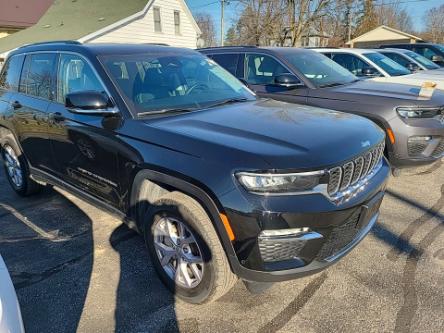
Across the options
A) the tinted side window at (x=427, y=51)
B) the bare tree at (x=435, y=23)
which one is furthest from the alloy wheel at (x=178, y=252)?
the bare tree at (x=435, y=23)

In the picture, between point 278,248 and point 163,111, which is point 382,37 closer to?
point 163,111

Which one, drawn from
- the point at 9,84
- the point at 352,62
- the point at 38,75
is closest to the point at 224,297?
the point at 38,75

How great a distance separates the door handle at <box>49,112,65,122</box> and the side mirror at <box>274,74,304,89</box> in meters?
3.02

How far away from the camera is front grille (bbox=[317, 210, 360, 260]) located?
2.46 metres

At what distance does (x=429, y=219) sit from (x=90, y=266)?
3436 mm

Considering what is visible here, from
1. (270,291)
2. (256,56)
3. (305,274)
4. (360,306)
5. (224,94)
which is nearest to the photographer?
(305,274)

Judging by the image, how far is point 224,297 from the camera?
9.64ft

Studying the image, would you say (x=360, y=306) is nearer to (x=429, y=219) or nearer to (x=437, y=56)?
(x=429, y=219)

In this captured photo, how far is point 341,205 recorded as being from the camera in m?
2.43

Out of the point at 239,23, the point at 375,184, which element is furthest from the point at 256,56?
the point at 239,23

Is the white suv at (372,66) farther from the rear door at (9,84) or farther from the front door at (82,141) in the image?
the rear door at (9,84)

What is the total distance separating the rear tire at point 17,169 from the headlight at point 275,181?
134 inches

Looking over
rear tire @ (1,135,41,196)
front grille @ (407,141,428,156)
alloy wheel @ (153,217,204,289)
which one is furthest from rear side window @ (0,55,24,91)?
front grille @ (407,141,428,156)

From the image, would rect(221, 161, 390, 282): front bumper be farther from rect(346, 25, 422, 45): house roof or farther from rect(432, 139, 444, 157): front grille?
rect(346, 25, 422, 45): house roof
